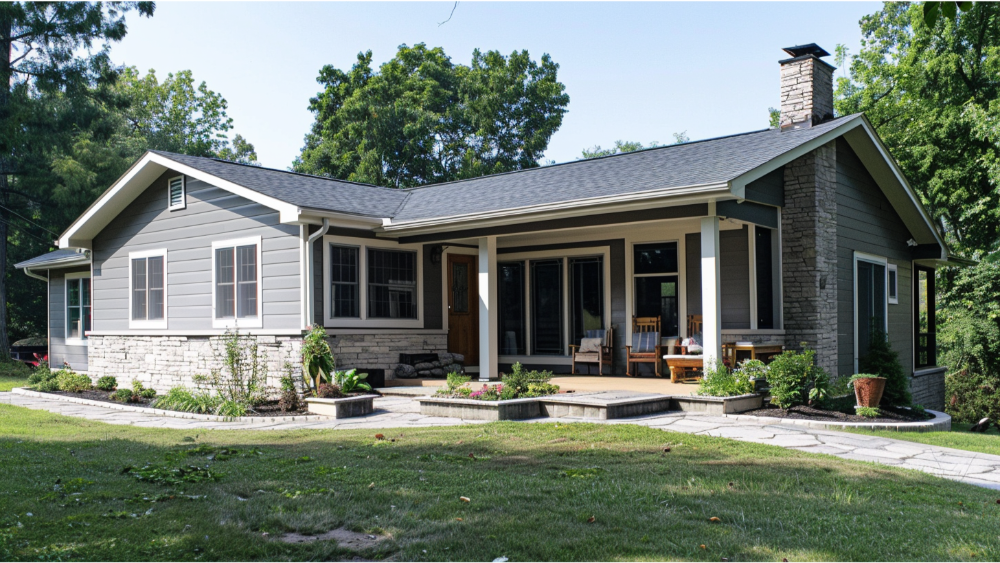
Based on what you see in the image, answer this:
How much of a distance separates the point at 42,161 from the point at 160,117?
1785 centimetres

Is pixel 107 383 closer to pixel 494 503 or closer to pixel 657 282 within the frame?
pixel 657 282

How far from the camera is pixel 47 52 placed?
22.4 m

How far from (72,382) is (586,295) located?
30.0ft

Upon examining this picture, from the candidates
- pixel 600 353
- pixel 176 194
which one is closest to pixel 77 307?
pixel 176 194

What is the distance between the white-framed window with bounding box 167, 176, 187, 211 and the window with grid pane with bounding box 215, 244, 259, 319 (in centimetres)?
135

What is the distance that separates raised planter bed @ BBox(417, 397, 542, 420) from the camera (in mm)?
8805

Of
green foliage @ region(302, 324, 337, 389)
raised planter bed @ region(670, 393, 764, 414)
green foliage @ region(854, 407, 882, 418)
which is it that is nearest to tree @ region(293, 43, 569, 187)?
green foliage @ region(302, 324, 337, 389)

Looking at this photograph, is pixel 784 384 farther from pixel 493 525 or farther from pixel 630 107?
pixel 630 107

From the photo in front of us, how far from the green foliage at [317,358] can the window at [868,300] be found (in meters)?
8.13

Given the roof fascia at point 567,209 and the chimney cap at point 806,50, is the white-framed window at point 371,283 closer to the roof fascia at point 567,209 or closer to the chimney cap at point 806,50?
the roof fascia at point 567,209

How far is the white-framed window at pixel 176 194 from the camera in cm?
1336

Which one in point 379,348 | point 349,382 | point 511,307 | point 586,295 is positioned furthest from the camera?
point 511,307

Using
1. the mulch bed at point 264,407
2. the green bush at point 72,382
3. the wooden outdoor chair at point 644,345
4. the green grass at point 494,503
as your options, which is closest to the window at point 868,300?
the wooden outdoor chair at point 644,345

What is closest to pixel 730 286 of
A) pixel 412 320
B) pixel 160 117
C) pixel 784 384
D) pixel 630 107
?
pixel 784 384
